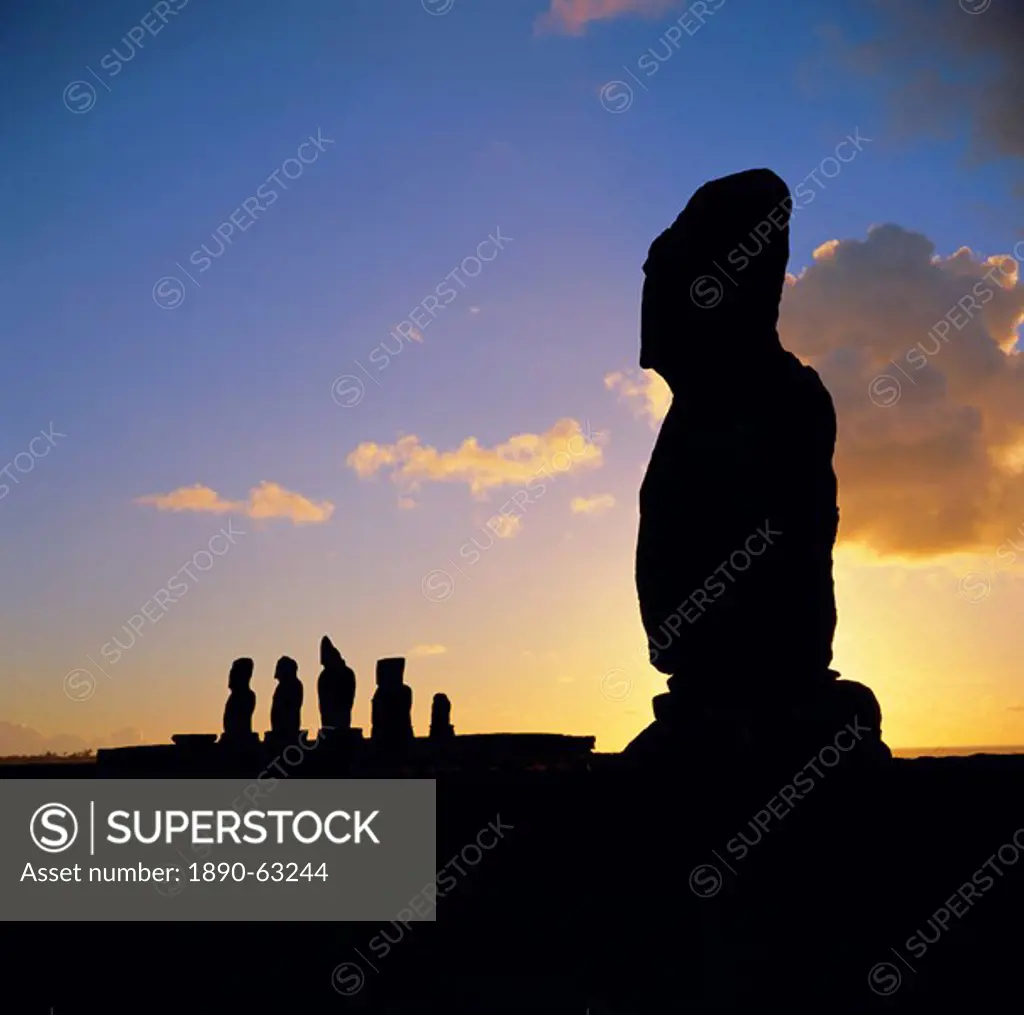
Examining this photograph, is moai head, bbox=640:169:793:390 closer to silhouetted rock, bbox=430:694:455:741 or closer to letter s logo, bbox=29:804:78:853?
letter s logo, bbox=29:804:78:853

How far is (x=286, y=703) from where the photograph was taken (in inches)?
840

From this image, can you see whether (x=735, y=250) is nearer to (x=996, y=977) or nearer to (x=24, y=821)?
(x=996, y=977)

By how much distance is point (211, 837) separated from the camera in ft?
17.5

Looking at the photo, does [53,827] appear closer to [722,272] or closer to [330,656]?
[722,272]

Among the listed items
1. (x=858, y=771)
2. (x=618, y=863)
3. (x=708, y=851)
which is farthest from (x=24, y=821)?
(x=858, y=771)

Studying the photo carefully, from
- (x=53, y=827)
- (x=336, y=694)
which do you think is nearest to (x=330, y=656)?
(x=336, y=694)

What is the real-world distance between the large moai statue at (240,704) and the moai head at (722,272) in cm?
1762

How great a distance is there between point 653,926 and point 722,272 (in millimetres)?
3467

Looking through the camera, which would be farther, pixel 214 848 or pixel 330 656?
pixel 330 656
